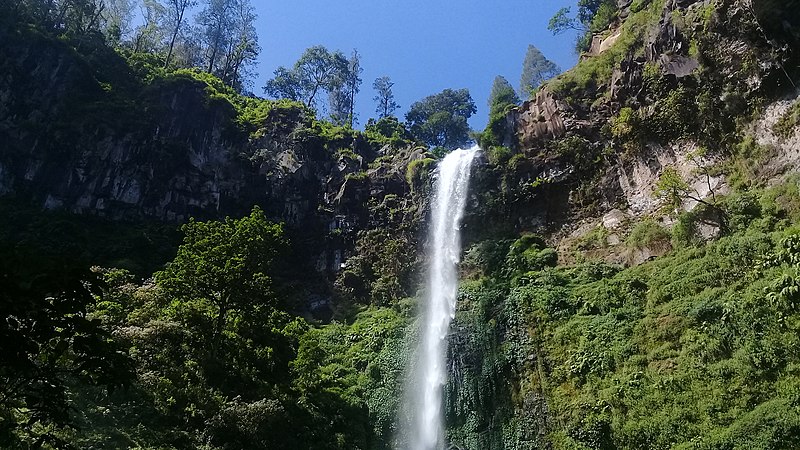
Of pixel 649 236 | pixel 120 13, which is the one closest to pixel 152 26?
pixel 120 13

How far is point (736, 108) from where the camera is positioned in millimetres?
18000

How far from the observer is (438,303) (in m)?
22.1

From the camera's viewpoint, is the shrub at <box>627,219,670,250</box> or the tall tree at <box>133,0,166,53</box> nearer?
the shrub at <box>627,219,670,250</box>

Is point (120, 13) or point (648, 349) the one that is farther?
point (120, 13)

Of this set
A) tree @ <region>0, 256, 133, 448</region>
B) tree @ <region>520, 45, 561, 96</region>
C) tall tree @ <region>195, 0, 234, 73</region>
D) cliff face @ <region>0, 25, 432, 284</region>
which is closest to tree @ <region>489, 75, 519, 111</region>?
tree @ <region>520, 45, 561, 96</region>

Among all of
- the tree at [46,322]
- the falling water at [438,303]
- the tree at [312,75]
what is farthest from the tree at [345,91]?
the tree at [46,322]

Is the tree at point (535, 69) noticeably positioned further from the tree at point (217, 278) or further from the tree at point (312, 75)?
the tree at point (217, 278)

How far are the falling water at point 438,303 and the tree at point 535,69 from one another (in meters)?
25.2

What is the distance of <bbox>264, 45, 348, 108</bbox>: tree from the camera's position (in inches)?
1869

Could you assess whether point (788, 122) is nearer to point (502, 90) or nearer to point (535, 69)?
point (502, 90)

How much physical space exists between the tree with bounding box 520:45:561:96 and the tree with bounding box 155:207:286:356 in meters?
36.3

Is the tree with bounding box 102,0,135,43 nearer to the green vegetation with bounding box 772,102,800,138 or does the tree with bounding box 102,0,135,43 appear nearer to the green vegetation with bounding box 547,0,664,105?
the green vegetation with bounding box 547,0,664,105

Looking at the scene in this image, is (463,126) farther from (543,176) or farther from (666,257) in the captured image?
(666,257)

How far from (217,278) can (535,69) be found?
40395mm
